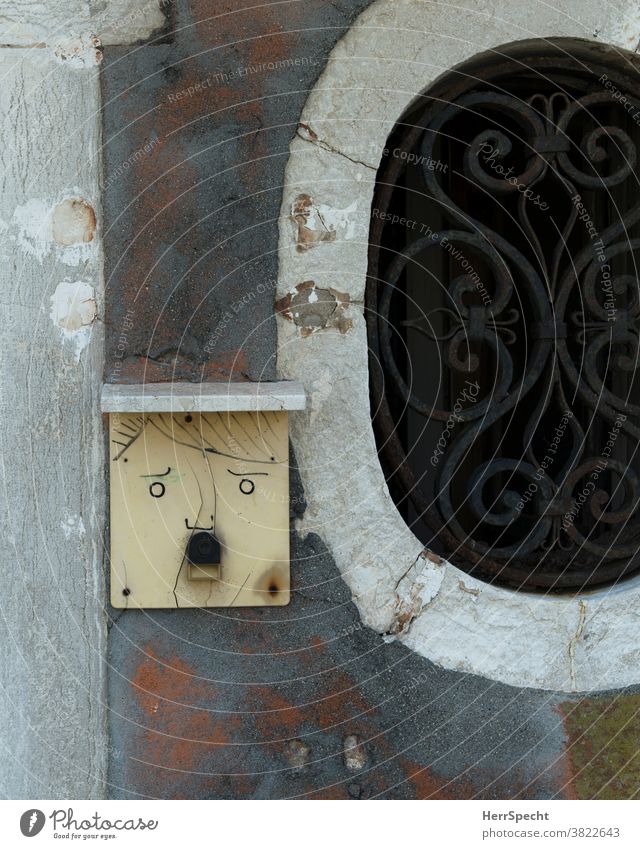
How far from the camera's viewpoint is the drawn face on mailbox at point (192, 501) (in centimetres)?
192

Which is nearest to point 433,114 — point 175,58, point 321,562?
point 175,58

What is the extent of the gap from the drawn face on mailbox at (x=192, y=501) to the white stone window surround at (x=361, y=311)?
3.6 inches

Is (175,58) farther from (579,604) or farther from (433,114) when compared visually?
(579,604)

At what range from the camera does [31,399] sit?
1931mm

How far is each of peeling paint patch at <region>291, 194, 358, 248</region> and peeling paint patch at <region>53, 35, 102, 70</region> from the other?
0.56 metres

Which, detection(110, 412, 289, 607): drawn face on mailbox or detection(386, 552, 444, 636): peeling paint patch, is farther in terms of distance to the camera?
detection(386, 552, 444, 636): peeling paint patch

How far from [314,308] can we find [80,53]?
78 centimetres

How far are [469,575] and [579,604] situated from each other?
0.28m

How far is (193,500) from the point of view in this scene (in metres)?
1.92

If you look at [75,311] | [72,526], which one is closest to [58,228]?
[75,311]

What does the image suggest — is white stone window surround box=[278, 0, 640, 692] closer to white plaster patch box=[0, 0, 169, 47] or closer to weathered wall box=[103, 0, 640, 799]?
weathered wall box=[103, 0, 640, 799]

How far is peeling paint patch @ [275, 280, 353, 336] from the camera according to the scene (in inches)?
77.0

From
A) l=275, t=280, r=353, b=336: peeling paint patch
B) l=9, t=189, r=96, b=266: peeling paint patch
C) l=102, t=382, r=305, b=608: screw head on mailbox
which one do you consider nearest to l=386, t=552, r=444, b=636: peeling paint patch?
l=102, t=382, r=305, b=608: screw head on mailbox

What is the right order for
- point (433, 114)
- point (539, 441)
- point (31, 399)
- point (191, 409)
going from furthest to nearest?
1. point (539, 441)
2. point (433, 114)
3. point (31, 399)
4. point (191, 409)
